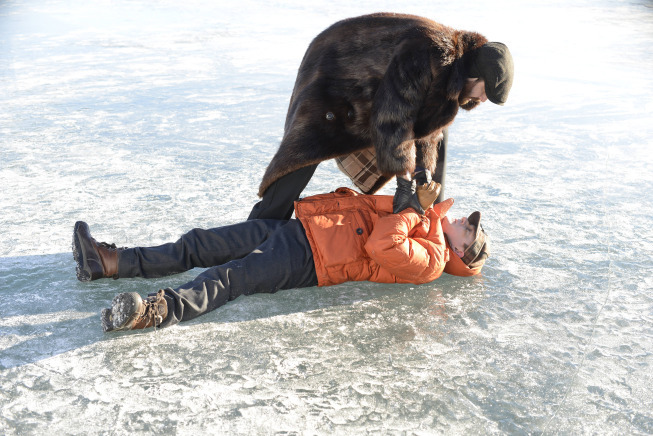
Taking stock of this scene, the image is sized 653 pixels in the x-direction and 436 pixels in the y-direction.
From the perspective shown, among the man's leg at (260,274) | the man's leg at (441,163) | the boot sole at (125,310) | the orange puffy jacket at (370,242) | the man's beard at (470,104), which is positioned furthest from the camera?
the man's leg at (441,163)

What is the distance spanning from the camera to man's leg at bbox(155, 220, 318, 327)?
2.61 metres

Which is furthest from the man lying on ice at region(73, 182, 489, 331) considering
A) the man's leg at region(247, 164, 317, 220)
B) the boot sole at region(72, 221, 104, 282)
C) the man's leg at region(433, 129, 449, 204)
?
the man's leg at region(433, 129, 449, 204)

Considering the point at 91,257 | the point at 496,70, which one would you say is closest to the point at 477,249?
the point at 496,70

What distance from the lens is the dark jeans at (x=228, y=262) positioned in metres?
2.63

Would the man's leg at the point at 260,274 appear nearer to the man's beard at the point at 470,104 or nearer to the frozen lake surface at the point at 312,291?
the frozen lake surface at the point at 312,291

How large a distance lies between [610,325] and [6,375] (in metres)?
2.31

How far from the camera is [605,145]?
520 centimetres

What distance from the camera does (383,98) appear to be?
9.59ft

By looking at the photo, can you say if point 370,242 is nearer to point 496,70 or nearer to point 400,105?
point 400,105

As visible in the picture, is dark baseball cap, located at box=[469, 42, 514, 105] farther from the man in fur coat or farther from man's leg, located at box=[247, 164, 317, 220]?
man's leg, located at box=[247, 164, 317, 220]

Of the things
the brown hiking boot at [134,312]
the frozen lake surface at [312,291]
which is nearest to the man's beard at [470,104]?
the frozen lake surface at [312,291]

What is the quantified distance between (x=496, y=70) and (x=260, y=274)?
1.32 metres

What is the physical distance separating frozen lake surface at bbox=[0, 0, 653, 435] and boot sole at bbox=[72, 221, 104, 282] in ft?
0.25

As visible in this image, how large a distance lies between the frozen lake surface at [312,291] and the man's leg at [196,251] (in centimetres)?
9
